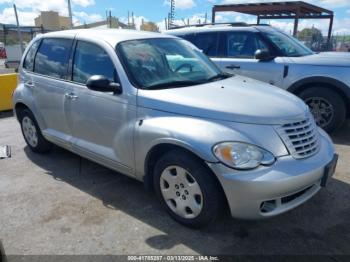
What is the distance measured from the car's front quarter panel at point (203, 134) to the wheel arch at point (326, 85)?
3.27 meters

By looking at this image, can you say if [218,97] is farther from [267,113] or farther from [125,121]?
[125,121]

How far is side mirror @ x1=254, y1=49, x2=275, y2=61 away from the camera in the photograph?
19.4 feet

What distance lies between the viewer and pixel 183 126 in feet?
9.63

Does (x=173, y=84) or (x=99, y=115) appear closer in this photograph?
(x=173, y=84)

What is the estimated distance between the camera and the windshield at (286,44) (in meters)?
6.15

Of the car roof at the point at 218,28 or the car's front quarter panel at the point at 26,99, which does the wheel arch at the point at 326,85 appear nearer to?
the car roof at the point at 218,28

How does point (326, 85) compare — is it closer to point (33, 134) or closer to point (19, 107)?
point (33, 134)

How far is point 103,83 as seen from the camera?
11.0 feet

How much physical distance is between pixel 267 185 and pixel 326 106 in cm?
367

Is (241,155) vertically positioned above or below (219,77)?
below

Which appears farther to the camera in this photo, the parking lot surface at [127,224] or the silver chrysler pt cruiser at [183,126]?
the parking lot surface at [127,224]

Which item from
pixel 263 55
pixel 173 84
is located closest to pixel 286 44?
pixel 263 55

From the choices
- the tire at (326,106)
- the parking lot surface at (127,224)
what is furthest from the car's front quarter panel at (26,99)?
Result: the tire at (326,106)

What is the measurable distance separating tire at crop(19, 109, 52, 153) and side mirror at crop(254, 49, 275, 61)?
3790 millimetres
